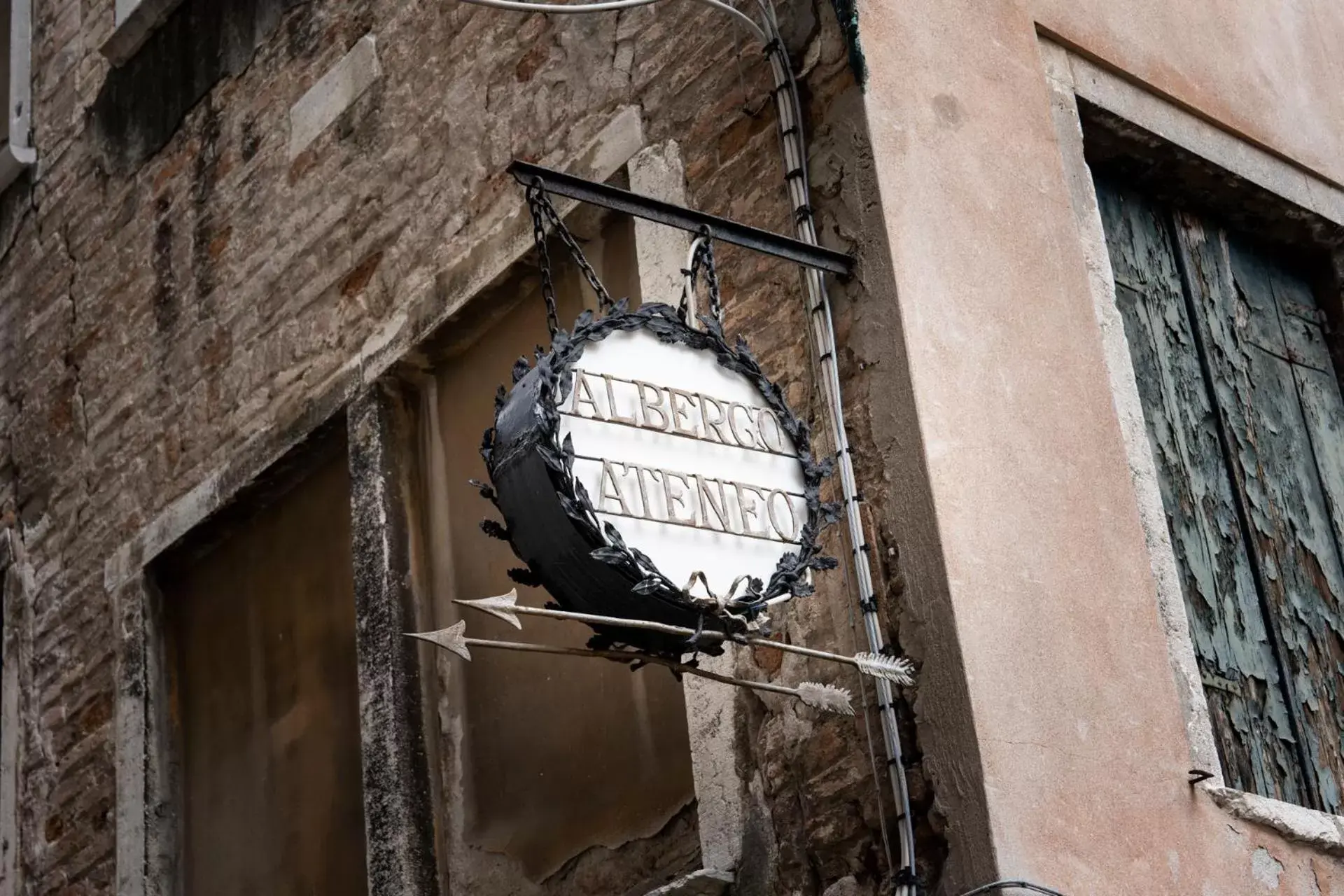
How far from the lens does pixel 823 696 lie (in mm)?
3615

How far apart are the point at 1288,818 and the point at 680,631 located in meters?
1.45

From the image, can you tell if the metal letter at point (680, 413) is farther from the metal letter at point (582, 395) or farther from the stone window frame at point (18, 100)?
the stone window frame at point (18, 100)

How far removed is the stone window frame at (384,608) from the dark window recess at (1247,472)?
112 cm

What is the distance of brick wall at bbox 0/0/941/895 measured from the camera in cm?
422

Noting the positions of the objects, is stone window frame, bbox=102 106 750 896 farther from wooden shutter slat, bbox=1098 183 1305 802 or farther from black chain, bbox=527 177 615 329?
wooden shutter slat, bbox=1098 183 1305 802

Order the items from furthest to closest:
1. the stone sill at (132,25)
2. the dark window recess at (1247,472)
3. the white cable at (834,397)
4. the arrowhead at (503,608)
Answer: the stone sill at (132,25), the dark window recess at (1247,472), the white cable at (834,397), the arrowhead at (503,608)

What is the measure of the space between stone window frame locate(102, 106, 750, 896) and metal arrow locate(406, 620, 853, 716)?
0.45 m

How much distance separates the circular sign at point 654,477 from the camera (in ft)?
11.1

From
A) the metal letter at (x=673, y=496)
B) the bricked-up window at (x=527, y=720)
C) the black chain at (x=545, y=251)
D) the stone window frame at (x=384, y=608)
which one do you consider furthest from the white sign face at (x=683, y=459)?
the bricked-up window at (x=527, y=720)

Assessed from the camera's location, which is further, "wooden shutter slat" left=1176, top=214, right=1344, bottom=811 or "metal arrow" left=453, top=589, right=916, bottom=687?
"wooden shutter slat" left=1176, top=214, right=1344, bottom=811

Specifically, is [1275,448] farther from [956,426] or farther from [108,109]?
[108,109]

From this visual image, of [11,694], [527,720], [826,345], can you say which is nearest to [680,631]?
[826,345]

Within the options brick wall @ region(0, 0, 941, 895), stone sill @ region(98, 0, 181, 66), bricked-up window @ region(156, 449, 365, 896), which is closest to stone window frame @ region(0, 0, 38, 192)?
brick wall @ region(0, 0, 941, 895)

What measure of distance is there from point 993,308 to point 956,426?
1.19 ft
